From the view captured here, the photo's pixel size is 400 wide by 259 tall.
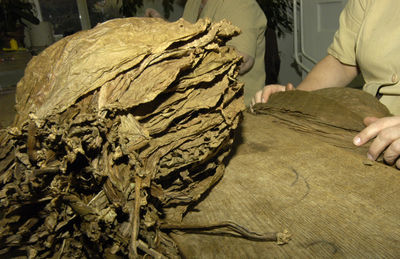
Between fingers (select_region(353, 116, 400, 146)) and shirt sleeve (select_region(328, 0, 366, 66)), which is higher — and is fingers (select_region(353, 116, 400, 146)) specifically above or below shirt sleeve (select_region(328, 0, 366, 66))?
below

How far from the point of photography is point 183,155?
1.88 feet

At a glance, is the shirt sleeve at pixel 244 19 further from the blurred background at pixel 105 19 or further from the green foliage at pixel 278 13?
the green foliage at pixel 278 13

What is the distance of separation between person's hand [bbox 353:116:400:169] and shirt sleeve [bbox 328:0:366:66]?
48 centimetres

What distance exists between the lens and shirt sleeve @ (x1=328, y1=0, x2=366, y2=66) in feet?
3.63

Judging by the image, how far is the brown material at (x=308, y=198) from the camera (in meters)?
0.51

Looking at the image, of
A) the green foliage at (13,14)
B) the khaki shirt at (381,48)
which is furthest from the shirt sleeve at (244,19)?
the green foliage at (13,14)

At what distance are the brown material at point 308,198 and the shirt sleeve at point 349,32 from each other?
326mm

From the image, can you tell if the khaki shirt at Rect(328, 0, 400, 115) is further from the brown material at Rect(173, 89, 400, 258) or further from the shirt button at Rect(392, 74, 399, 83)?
the brown material at Rect(173, 89, 400, 258)

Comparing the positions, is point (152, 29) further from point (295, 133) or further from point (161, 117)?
point (295, 133)

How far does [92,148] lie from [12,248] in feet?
0.77

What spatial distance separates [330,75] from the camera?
1.27 metres

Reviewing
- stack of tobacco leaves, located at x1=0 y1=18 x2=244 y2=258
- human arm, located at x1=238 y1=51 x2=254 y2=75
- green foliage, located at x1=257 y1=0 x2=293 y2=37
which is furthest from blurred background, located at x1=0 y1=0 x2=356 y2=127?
stack of tobacco leaves, located at x1=0 y1=18 x2=244 y2=258

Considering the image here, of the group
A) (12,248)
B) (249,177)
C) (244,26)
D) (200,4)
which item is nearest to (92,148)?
(12,248)

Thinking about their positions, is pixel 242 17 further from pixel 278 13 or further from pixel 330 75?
pixel 278 13
